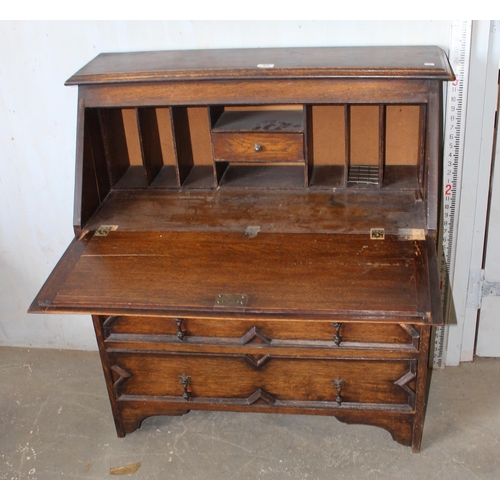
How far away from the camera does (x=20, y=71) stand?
2721 mm

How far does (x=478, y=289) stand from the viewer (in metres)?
2.94

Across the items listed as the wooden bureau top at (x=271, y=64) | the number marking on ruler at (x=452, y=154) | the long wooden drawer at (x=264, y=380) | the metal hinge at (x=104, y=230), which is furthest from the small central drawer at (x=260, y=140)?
the long wooden drawer at (x=264, y=380)

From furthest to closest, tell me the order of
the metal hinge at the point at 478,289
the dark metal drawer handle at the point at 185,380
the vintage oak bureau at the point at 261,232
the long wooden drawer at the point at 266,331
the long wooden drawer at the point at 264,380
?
the metal hinge at the point at 478,289
the dark metal drawer handle at the point at 185,380
the long wooden drawer at the point at 264,380
the long wooden drawer at the point at 266,331
the vintage oak bureau at the point at 261,232

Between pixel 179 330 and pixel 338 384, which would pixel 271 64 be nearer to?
pixel 179 330

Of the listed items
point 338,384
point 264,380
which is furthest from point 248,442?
point 338,384

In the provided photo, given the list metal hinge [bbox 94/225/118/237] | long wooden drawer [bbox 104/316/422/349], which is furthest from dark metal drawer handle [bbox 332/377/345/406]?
metal hinge [bbox 94/225/118/237]

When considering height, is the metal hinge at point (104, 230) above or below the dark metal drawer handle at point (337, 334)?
above

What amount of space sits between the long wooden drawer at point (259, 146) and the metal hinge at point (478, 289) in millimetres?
1026

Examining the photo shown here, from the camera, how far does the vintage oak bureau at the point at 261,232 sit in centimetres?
219

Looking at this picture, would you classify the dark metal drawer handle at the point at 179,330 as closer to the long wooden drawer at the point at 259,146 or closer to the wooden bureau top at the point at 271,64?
the long wooden drawer at the point at 259,146

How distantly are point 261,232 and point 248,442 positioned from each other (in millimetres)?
952

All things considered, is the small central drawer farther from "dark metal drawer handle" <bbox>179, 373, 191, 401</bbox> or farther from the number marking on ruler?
"dark metal drawer handle" <bbox>179, 373, 191, 401</bbox>

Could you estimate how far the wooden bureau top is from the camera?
2.23 m

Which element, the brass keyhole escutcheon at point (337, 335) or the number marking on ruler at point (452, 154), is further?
the number marking on ruler at point (452, 154)
